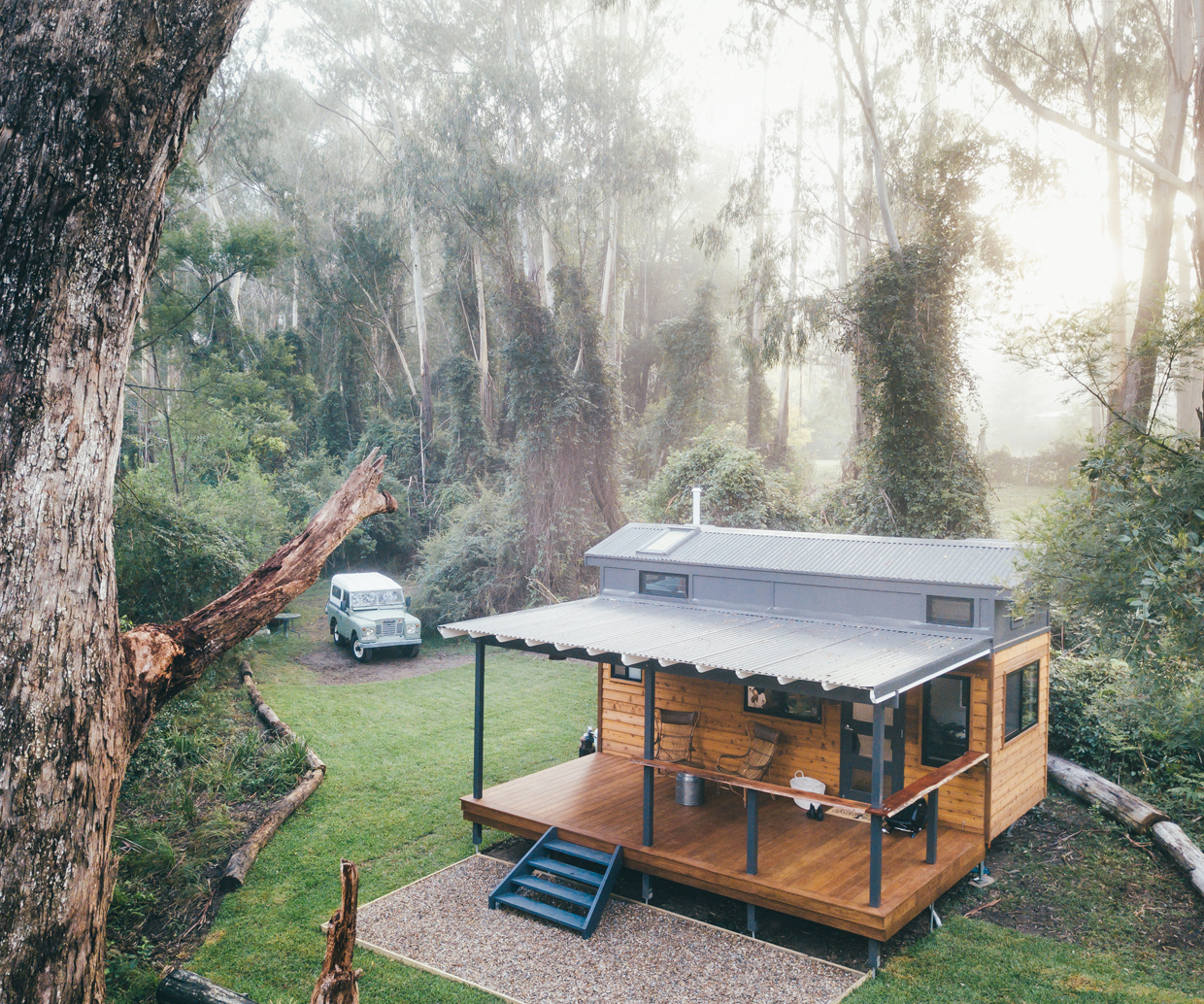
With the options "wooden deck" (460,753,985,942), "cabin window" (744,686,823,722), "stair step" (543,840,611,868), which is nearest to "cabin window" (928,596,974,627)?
"cabin window" (744,686,823,722)

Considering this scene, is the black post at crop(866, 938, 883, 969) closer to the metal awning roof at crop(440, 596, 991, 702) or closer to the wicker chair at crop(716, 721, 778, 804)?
the metal awning roof at crop(440, 596, 991, 702)

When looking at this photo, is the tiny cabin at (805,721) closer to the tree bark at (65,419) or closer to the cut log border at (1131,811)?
the cut log border at (1131,811)

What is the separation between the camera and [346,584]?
61.0 feet

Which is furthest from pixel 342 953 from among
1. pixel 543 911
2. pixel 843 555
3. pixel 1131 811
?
pixel 1131 811

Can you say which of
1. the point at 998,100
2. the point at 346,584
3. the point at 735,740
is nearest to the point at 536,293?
A: the point at 346,584

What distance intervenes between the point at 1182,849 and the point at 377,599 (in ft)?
49.0

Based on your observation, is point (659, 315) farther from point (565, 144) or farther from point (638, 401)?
point (565, 144)

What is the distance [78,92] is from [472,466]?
25.4 m

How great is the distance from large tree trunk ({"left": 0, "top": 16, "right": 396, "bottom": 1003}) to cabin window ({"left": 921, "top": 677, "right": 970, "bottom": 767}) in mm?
7780

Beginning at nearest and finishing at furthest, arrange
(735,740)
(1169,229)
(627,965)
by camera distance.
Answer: (627,965)
(735,740)
(1169,229)

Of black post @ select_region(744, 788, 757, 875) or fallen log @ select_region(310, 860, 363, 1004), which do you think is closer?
fallen log @ select_region(310, 860, 363, 1004)

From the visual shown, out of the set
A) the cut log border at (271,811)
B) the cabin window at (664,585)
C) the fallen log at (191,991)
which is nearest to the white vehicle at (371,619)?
the cut log border at (271,811)

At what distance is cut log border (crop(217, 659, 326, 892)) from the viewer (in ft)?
26.2

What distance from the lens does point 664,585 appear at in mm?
10602
